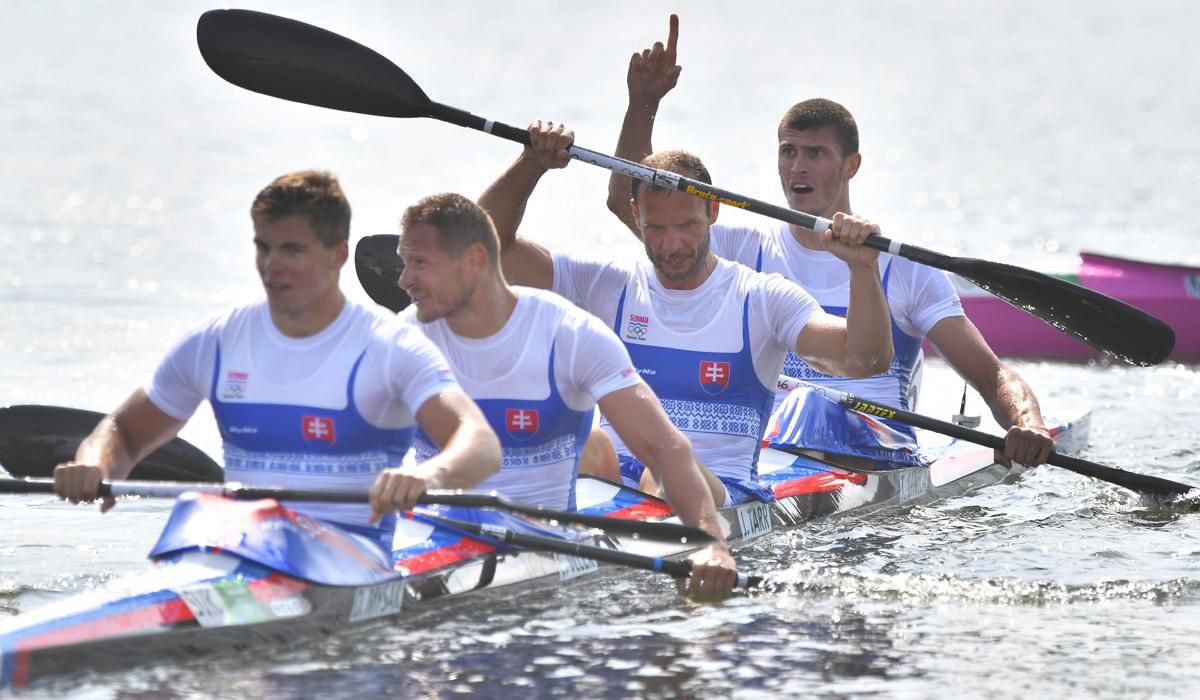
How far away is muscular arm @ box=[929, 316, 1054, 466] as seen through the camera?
7516 millimetres

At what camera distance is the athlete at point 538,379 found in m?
5.77

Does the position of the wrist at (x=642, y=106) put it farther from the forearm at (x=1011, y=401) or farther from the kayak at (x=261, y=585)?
the kayak at (x=261, y=585)

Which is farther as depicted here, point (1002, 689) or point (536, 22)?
point (536, 22)

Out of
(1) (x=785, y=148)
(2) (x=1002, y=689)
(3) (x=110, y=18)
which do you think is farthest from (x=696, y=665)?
(3) (x=110, y=18)

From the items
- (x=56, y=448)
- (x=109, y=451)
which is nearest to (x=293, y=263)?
(x=109, y=451)

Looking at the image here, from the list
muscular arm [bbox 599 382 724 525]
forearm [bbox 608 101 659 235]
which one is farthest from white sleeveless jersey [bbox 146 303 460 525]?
forearm [bbox 608 101 659 235]

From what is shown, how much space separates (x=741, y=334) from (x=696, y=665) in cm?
168

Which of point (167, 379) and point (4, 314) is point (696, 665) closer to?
point (167, 379)

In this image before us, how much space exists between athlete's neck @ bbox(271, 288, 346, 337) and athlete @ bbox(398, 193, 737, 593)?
46 cm

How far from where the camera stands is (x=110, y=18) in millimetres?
43844

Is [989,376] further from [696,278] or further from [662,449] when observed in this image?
[662,449]

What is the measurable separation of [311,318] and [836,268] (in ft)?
10.8

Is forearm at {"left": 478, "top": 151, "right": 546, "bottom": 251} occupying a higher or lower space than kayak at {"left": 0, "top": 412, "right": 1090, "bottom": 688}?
higher

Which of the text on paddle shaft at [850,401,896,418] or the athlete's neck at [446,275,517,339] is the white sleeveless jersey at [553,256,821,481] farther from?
the athlete's neck at [446,275,517,339]
